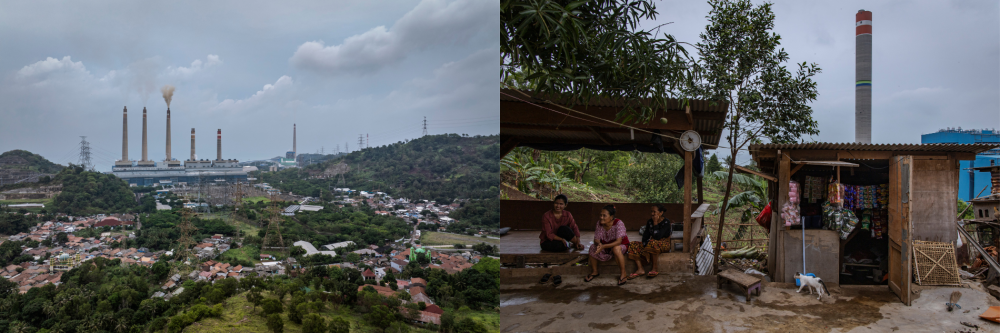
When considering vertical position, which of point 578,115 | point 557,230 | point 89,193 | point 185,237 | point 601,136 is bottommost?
point 557,230

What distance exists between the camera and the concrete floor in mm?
4020

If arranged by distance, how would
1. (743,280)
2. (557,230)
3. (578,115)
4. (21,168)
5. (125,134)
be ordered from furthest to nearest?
(557,230) → (578,115) → (743,280) → (125,134) → (21,168)

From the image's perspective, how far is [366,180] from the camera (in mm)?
2348

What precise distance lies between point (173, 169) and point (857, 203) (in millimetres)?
6844

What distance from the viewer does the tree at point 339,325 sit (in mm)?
1956

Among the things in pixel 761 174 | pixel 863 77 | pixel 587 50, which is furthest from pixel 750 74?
pixel 863 77

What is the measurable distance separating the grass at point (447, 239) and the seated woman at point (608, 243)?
127 inches

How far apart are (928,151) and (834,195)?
1.09m

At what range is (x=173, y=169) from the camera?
6.81 ft

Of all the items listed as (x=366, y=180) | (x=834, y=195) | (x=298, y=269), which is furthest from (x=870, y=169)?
(x=298, y=269)

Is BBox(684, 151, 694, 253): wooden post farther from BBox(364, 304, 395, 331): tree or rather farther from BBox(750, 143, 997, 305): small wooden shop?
BBox(364, 304, 395, 331): tree

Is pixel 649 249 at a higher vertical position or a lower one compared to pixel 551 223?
lower

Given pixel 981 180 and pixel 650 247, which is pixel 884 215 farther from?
pixel 981 180

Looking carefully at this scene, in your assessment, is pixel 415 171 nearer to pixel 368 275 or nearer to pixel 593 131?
pixel 368 275
